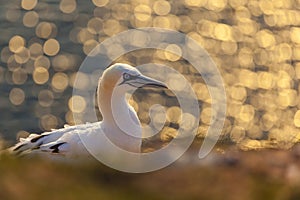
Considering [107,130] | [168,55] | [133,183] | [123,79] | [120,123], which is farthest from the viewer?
[168,55]

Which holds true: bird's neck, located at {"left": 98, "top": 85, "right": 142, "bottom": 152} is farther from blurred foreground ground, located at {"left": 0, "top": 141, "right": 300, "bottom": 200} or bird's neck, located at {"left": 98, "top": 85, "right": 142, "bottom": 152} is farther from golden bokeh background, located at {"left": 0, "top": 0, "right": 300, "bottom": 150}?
golden bokeh background, located at {"left": 0, "top": 0, "right": 300, "bottom": 150}

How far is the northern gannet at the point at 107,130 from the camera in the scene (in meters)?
13.7

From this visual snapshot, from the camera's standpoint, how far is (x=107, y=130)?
1414 centimetres

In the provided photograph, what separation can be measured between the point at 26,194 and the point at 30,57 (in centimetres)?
4343

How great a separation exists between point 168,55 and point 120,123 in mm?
37889

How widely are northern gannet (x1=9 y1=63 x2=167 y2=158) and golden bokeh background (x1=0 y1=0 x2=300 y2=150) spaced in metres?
19.5

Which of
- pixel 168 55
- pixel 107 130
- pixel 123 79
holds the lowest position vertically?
Answer: pixel 168 55

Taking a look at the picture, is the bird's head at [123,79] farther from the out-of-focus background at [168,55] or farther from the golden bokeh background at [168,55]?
the golden bokeh background at [168,55]

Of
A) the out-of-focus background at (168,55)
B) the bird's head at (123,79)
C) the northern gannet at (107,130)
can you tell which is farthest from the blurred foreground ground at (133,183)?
the out-of-focus background at (168,55)

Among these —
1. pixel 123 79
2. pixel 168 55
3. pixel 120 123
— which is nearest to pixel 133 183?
pixel 120 123

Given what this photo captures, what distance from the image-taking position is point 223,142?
13.3 metres

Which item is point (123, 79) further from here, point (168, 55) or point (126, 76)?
point (168, 55)

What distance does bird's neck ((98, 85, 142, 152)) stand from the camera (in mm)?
14000

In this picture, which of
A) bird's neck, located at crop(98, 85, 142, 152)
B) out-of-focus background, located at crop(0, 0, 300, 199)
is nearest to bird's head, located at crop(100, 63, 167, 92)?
bird's neck, located at crop(98, 85, 142, 152)
